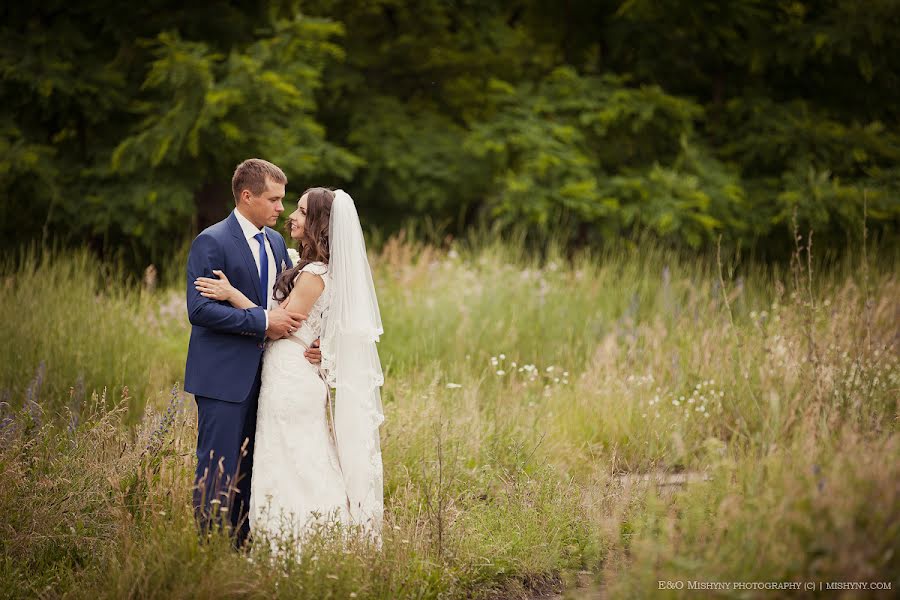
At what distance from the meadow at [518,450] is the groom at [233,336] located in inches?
11.7

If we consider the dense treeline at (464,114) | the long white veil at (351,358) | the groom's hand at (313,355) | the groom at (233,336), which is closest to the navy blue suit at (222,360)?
the groom at (233,336)

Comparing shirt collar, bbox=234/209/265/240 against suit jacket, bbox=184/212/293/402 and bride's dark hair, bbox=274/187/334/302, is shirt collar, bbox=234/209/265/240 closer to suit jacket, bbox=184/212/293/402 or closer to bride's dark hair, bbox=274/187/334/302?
suit jacket, bbox=184/212/293/402

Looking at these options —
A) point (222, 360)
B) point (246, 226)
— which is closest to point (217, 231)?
point (246, 226)

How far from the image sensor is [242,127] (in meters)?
10.6

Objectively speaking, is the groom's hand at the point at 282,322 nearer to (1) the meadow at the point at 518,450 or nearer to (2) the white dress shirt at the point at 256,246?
(2) the white dress shirt at the point at 256,246

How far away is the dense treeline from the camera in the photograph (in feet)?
35.2

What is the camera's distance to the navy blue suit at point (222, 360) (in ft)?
12.6

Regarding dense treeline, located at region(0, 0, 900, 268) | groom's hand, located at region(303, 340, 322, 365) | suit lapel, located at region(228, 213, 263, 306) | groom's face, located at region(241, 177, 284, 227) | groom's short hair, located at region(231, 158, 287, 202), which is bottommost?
groom's hand, located at region(303, 340, 322, 365)

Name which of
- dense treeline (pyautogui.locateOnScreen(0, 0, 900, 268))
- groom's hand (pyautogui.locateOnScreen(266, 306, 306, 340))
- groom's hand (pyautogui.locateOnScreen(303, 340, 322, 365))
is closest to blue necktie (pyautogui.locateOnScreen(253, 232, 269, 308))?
groom's hand (pyautogui.locateOnScreen(266, 306, 306, 340))

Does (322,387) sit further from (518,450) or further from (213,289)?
(518,450)

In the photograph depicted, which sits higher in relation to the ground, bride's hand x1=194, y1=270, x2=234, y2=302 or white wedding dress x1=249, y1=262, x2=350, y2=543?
bride's hand x1=194, y1=270, x2=234, y2=302

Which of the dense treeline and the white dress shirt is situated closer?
the white dress shirt

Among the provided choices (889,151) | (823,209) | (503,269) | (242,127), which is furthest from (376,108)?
(889,151)

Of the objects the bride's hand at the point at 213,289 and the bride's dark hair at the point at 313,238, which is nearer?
the bride's hand at the point at 213,289
